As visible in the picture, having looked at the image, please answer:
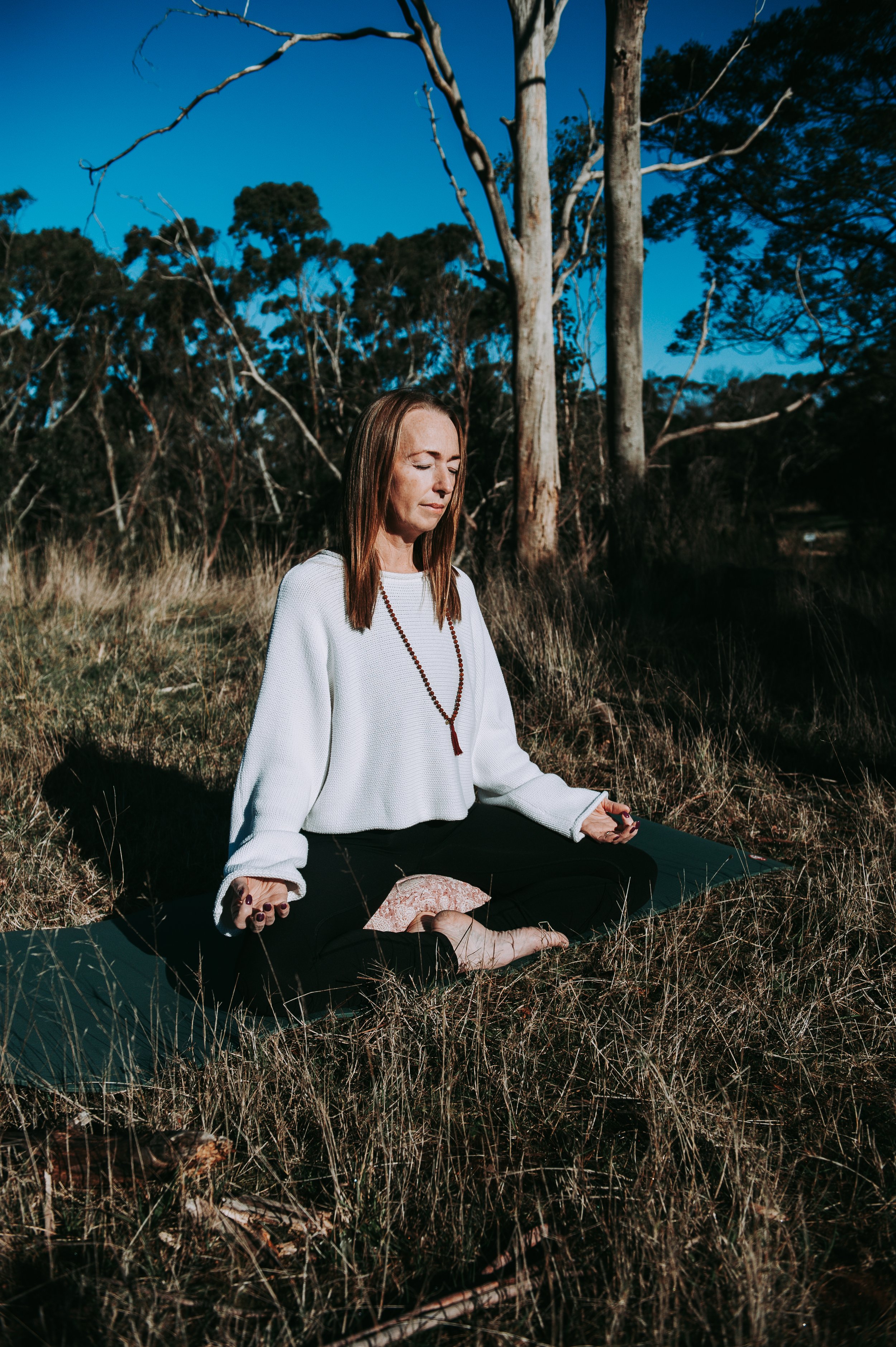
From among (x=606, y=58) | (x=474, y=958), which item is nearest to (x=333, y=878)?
(x=474, y=958)

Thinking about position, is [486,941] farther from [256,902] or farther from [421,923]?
[256,902]

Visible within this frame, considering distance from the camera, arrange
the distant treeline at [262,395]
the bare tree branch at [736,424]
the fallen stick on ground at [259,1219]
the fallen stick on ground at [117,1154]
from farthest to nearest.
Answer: the distant treeline at [262,395] < the bare tree branch at [736,424] < the fallen stick on ground at [117,1154] < the fallen stick on ground at [259,1219]

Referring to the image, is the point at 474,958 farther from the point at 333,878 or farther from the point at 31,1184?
the point at 31,1184

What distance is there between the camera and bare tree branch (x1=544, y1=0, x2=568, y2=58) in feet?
21.4

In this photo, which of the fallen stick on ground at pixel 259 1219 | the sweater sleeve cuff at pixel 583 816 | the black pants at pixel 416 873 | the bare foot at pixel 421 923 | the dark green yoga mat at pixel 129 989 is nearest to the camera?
the fallen stick on ground at pixel 259 1219

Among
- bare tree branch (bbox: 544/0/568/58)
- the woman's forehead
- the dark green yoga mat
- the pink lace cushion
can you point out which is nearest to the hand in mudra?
the dark green yoga mat

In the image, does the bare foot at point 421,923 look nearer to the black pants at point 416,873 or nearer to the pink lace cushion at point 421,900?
the pink lace cushion at point 421,900

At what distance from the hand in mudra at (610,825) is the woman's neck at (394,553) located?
872mm

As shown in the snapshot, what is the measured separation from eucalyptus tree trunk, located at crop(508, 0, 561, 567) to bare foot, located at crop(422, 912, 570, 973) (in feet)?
15.4

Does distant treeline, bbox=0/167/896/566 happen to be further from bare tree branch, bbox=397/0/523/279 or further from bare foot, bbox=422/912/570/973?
bare foot, bbox=422/912/570/973

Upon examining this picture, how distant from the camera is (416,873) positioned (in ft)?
7.63

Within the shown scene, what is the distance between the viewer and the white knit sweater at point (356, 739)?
206 cm

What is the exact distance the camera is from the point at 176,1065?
1.75 meters

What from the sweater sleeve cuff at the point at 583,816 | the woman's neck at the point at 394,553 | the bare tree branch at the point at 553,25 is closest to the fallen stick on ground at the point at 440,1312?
the sweater sleeve cuff at the point at 583,816
